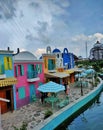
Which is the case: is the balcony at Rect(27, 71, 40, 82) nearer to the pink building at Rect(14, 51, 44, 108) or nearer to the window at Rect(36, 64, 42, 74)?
the pink building at Rect(14, 51, 44, 108)

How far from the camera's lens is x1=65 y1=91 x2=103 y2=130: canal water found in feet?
63.5

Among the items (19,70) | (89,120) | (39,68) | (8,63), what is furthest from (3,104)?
(39,68)

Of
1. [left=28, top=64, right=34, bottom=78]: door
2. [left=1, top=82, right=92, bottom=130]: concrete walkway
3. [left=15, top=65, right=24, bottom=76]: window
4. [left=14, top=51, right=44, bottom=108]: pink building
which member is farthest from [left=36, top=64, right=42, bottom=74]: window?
[left=1, top=82, right=92, bottom=130]: concrete walkway

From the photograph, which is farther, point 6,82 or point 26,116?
point 6,82

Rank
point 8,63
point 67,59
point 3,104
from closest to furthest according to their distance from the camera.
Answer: point 3,104 → point 8,63 → point 67,59

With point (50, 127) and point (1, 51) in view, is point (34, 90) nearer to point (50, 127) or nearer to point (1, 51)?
point (1, 51)

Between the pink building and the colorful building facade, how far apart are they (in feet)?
3.14

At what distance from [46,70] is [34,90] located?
6.54 metres

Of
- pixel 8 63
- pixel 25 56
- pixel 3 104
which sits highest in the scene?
pixel 25 56

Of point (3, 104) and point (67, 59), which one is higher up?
point (67, 59)

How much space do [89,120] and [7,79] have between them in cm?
848

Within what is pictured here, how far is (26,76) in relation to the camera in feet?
86.9

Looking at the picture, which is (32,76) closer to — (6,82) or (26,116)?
(6,82)

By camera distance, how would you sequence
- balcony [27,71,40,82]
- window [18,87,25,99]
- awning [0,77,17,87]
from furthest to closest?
balcony [27,71,40,82], window [18,87,25,99], awning [0,77,17,87]
